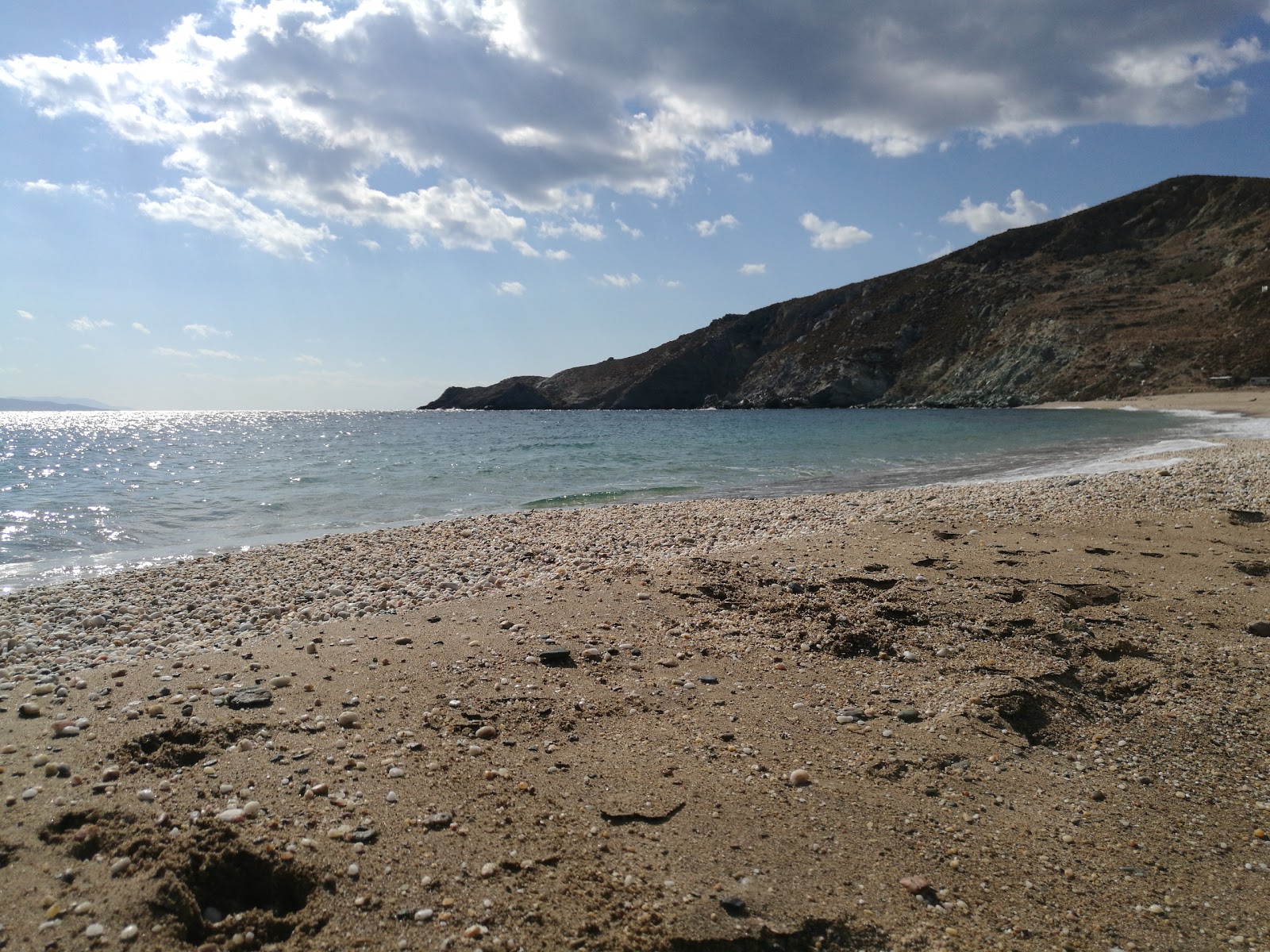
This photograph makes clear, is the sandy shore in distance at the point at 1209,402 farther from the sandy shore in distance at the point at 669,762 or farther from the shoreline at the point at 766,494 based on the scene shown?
the sandy shore in distance at the point at 669,762

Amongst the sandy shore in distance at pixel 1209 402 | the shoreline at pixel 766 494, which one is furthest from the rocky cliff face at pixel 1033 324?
the shoreline at pixel 766 494

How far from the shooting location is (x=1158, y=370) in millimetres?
73938

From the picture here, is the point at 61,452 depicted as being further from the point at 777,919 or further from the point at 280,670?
the point at 777,919

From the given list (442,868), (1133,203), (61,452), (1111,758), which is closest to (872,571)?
(1111,758)

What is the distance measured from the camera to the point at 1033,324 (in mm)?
94500

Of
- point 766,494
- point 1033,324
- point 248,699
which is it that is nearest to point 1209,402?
point 1033,324

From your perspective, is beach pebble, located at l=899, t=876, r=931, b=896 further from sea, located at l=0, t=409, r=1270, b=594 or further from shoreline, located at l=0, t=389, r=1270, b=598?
sea, located at l=0, t=409, r=1270, b=594

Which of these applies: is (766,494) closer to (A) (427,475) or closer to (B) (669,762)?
(A) (427,475)

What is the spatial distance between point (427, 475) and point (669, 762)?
25.1 m

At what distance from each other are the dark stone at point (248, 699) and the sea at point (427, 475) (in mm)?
8728

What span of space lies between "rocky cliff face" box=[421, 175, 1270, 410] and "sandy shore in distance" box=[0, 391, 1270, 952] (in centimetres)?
8219

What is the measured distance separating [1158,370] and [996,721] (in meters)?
88.2

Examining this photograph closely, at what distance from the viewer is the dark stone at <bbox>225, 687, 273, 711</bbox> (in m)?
5.38

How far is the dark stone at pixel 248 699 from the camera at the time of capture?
5.38 m
